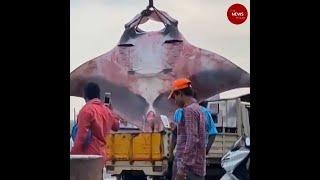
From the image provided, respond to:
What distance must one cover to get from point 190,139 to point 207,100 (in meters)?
0.29

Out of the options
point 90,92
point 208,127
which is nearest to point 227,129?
point 208,127

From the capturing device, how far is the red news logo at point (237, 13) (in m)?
4.77

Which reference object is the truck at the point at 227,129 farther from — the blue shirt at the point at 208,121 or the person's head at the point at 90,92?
the person's head at the point at 90,92

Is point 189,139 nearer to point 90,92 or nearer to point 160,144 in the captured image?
point 160,144

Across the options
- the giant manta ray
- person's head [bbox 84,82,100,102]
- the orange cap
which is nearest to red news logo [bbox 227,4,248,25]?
the giant manta ray

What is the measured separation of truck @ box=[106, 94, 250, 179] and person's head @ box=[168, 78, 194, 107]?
0.15 metres

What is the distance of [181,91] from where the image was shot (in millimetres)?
4848

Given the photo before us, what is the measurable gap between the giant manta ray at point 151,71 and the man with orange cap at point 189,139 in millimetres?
63

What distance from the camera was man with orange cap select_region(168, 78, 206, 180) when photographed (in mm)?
4805

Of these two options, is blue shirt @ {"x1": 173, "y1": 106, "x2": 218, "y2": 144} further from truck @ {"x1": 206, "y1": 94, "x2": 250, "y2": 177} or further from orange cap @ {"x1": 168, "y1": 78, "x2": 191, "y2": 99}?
orange cap @ {"x1": 168, "y1": 78, "x2": 191, "y2": 99}
